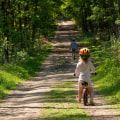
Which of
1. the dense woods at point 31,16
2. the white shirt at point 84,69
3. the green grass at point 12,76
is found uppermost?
the dense woods at point 31,16

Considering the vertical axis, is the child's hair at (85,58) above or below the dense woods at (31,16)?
below

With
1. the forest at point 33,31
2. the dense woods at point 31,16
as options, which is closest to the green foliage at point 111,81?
the forest at point 33,31

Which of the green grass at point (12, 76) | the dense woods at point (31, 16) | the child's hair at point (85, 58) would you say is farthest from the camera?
the dense woods at point (31, 16)

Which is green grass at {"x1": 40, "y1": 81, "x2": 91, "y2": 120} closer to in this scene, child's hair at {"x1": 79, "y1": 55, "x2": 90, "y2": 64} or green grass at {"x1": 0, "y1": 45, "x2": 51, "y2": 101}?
child's hair at {"x1": 79, "y1": 55, "x2": 90, "y2": 64}

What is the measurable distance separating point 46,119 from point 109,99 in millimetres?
3465

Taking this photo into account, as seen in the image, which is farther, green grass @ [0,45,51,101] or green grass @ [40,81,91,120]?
green grass @ [0,45,51,101]

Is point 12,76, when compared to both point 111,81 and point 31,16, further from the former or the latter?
point 31,16

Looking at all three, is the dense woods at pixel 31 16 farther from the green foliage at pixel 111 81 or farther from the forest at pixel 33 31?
the green foliage at pixel 111 81

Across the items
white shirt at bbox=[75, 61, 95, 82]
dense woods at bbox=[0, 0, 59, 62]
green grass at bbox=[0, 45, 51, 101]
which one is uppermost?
dense woods at bbox=[0, 0, 59, 62]

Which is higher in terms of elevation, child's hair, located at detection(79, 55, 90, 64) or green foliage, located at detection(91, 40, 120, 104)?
child's hair, located at detection(79, 55, 90, 64)

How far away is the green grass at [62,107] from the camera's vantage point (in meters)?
7.86

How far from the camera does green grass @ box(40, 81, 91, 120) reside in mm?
7859

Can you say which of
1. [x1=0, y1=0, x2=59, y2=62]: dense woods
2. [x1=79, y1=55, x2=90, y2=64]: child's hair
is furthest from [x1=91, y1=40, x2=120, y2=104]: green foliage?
[x1=0, y1=0, x2=59, y2=62]: dense woods

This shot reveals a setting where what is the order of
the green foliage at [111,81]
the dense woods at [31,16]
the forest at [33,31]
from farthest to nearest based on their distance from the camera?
1. the dense woods at [31,16]
2. the forest at [33,31]
3. the green foliage at [111,81]
